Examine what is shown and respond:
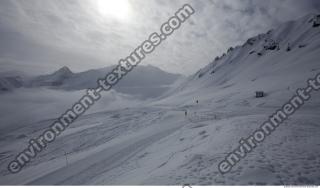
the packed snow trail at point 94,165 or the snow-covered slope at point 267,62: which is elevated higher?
the snow-covered slope at point 267,62

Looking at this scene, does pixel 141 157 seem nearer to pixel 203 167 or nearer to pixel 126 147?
pixel 126 147

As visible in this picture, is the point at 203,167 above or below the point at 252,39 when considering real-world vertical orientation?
below

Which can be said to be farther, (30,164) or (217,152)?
(30,164)

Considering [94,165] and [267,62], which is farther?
[267,62]

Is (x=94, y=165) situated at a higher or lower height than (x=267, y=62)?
lower

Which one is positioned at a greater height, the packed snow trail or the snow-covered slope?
the snow-covered slope

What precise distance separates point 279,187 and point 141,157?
33.4 feet

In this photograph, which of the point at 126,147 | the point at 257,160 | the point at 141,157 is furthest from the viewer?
the point at 126,147

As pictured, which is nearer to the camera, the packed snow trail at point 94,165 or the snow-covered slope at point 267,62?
the packed snow trail at point 94,165

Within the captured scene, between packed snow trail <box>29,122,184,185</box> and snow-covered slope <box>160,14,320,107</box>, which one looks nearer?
packed snow trail <box>29,122,184,185</box>

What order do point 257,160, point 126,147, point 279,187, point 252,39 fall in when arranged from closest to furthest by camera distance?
point 279,187, point 257,160, point 126,147, point 252,39

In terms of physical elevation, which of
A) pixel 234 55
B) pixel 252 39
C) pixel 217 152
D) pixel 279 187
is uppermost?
pixel 252 39

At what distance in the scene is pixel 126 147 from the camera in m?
18.7

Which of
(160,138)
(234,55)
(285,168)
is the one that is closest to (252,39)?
(234,55)
